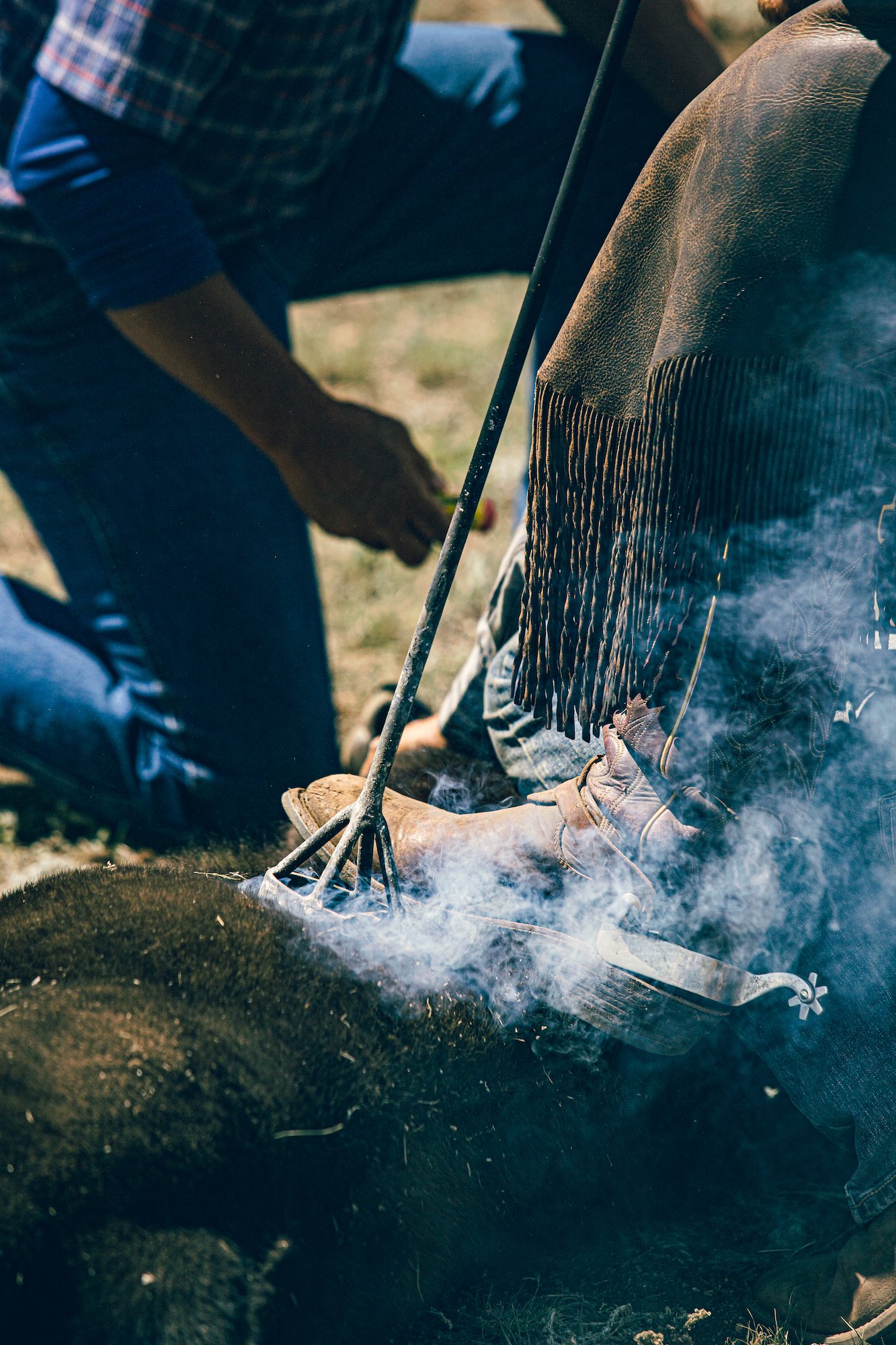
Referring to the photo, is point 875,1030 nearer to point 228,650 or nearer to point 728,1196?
point 728,1196

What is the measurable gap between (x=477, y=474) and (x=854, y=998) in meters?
0.63

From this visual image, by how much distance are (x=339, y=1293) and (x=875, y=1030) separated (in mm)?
552

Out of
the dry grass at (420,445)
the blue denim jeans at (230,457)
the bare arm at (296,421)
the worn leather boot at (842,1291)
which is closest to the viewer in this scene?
the worn leather boot at (842,1291)

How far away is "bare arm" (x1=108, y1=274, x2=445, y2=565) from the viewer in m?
1.29

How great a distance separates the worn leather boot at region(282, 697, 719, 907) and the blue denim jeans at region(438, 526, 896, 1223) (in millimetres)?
149

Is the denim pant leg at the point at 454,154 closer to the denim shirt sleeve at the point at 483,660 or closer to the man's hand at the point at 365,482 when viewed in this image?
the man's hand at the point at 365,482

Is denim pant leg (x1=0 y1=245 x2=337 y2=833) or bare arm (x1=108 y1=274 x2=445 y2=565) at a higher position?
bare arm (x1=108 y1=274 x2=445 y2=565)

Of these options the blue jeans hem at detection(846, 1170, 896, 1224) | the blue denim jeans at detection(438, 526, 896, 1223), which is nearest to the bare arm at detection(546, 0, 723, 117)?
the blue denim jeans at detection(438, 526, 896, 1223)

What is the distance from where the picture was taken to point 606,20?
1.45 metres

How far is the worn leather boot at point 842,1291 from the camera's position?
100 centimetres

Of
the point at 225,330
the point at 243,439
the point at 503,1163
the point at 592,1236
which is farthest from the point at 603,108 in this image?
the point at 592,1236

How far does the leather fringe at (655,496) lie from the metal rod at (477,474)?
0.20 feet

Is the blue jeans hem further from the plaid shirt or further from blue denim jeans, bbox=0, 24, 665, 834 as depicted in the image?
the plaid shirt

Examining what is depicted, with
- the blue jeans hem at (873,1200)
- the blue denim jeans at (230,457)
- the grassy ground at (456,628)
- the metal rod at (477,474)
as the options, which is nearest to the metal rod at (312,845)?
the metal rod at (477,474)
